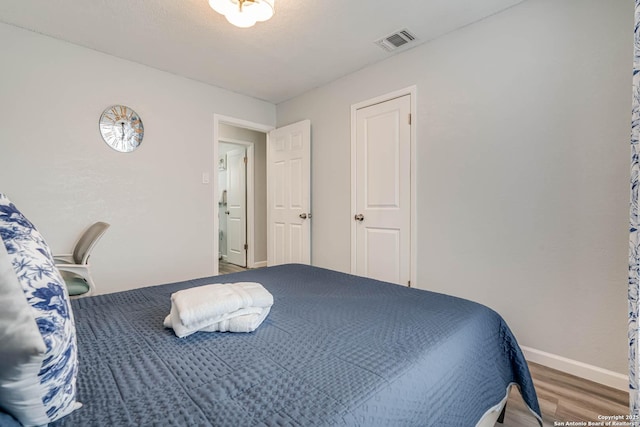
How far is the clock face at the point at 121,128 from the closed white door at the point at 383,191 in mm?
2166

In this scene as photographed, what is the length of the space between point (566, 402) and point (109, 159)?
12.4 ft

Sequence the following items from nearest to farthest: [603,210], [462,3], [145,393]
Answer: [145,393] < [603,210] < [462,3]

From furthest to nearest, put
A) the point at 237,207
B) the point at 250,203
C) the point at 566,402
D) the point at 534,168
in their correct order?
the point at 237,207, the point at 250,203, the point at 534,168, the point at 566,402

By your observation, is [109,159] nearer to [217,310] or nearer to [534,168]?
[217,310]

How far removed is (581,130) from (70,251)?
390 cm

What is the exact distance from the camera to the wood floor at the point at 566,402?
4.72ft

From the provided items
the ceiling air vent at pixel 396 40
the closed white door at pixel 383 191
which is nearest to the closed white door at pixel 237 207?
the closed white door at pixel 383 191

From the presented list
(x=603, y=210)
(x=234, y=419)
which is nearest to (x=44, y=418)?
(x=234, y=419)

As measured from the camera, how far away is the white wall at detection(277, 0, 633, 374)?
67.3 inches

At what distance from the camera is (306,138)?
345 centimetres

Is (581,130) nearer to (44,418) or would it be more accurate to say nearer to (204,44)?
(44,418)

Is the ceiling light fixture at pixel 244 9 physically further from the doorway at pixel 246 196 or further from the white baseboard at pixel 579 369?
the doorway at pixel 246 196

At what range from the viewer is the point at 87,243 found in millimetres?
2258

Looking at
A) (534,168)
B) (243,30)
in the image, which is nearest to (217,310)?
(534,168)
